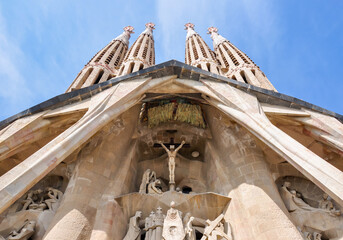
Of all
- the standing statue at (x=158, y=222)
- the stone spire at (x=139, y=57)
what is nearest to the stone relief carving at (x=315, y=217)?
the standing statue at (x=158, y=222)

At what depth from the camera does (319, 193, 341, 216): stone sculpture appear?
609 cm

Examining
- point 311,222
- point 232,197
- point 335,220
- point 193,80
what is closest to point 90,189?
point 232,197

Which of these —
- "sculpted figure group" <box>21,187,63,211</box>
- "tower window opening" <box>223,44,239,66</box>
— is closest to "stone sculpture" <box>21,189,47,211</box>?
"sculpted figure group" <box>21,187,63,211</box>

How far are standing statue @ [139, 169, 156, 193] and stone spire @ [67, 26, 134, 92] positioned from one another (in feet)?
22.9

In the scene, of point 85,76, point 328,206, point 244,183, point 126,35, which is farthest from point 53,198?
point 126,35

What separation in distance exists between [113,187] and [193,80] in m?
3.73

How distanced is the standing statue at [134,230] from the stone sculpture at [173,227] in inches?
30.4

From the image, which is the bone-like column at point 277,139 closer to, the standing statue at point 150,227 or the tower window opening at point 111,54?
the standing statue at point 150,227

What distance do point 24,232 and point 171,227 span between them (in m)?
2.93

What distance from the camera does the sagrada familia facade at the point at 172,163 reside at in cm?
580

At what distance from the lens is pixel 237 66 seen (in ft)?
57.2

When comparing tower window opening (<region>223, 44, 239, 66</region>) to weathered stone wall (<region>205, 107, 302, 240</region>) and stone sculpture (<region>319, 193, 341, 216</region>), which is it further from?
stone sculpture (<region>319, 193, 341, 216</region>)

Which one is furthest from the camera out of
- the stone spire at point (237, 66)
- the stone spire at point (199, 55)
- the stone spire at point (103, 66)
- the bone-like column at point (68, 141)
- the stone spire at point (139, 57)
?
the stone spire at point (199, 55)

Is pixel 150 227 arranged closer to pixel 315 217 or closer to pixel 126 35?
pixel 315 217
